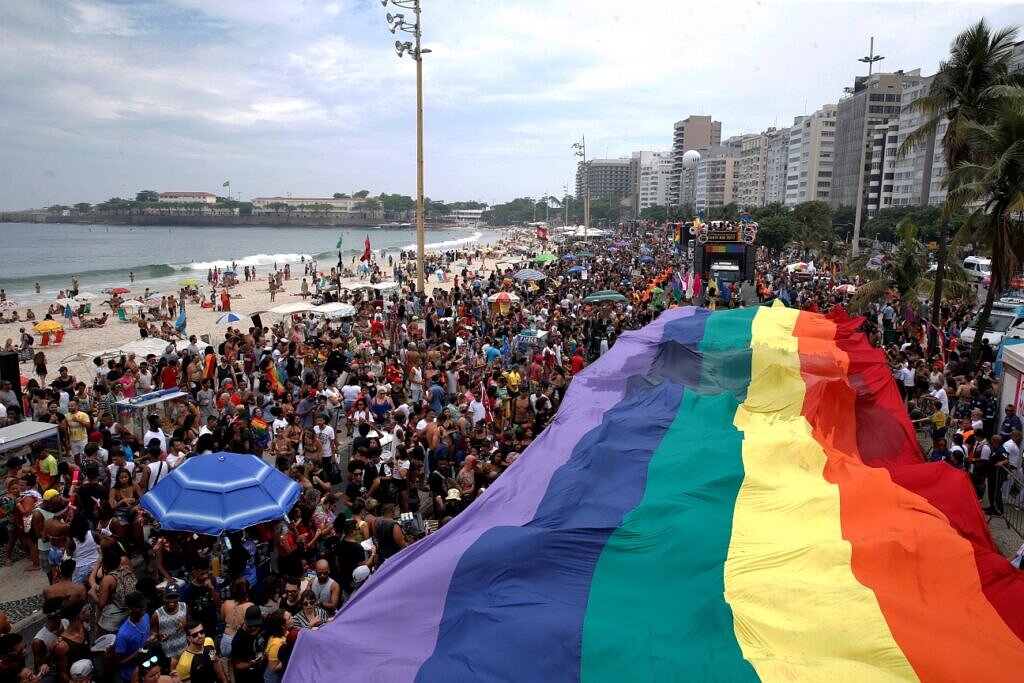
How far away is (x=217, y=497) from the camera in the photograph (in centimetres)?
677

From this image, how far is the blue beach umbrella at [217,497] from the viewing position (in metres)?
6.60

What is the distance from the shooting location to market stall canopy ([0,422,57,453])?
882 centimetres

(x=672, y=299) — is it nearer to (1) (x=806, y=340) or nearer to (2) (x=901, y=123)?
(1) (x=806, y=340)

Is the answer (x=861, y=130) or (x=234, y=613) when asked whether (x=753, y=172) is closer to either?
(x=861, y=130)

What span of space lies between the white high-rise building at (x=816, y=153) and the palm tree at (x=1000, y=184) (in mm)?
99606

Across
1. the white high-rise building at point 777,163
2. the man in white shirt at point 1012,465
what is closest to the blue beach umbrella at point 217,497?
the man in white shirt at point 1012,465

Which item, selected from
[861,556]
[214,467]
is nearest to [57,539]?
[214,467]

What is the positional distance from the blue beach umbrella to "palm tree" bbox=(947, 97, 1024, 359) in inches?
528

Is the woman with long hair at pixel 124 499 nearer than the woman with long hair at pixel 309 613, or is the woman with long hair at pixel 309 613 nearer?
the woman with long hair at pixel 309 613

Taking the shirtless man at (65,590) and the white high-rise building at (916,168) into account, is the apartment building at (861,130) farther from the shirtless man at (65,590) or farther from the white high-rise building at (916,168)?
the shirtless man at (65,590)

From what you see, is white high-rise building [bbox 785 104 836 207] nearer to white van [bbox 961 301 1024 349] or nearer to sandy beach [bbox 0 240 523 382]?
sandy beach [bbox 0 240 523 382]

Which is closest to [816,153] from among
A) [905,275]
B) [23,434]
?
[905,275]

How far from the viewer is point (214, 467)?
7051 millimetres

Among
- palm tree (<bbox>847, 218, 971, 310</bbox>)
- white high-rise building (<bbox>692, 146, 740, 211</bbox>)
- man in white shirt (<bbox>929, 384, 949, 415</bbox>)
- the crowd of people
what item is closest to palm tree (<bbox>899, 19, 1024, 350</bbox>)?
palm tree (<bbox>847, 218, 971, 310</bbox>)
